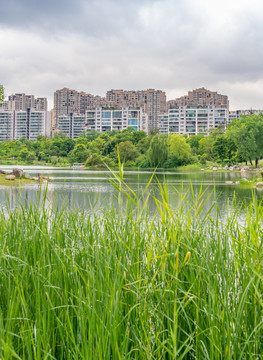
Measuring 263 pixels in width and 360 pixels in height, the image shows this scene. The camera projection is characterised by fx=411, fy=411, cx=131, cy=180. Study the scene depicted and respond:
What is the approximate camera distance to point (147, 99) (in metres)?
145

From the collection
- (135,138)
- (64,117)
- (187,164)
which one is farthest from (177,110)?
(187,164)

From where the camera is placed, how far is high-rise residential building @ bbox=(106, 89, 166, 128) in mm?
141000

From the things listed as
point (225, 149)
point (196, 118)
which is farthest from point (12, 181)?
point (196, 118)

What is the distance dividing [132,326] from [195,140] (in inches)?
2813

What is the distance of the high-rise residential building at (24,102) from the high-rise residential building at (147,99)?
3266 centimetres

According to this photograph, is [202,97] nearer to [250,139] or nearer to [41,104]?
[41,104]

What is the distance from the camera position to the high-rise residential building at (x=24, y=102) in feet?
516

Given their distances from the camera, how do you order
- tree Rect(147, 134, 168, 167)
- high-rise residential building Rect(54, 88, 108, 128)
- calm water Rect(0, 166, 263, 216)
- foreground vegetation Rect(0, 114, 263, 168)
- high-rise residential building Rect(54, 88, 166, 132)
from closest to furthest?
1. calm water Rect(0, 166, 263, 216)
2. foreground vegetation Rect(0, 114, 263, 168)
3. tree Rect(147, 134, 168, 167)
4. high-rise residential building Rect(54, 88, 166, 132)
5. high-rise residential building Rect(54, 88, 108, 128)

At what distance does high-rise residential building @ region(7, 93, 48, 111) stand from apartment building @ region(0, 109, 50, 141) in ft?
71.6

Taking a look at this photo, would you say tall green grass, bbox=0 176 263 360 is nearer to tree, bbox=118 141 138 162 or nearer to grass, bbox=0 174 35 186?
grass, bbox=0 174 35 186

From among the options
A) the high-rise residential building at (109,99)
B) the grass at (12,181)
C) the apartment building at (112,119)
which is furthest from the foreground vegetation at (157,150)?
the high-rise residential building at (109,99)

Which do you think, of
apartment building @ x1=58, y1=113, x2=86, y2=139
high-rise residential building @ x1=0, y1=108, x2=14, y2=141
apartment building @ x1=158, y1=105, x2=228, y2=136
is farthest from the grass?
high-rise residential building @ x1=0, y1=108, x2=14, y2=141

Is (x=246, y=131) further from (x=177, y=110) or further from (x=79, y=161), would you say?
(x=177, y=110)

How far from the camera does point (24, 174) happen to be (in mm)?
20297
